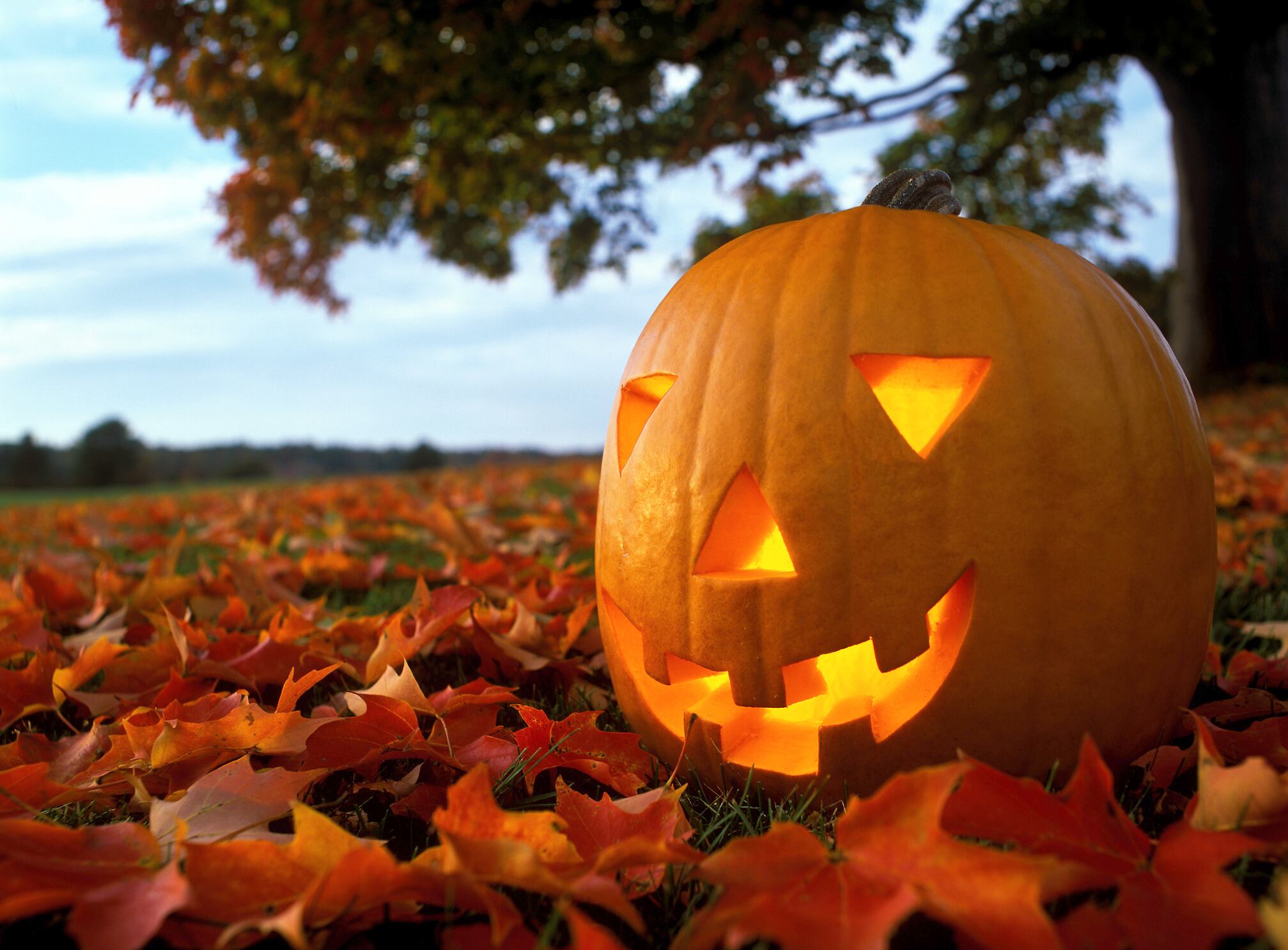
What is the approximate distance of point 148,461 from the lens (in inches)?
976

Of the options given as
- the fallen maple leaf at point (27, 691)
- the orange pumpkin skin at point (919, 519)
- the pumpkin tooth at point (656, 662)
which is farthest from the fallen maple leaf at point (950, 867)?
the fallen maple leaf at point (27, 691)

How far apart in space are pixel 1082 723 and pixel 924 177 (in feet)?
3.22

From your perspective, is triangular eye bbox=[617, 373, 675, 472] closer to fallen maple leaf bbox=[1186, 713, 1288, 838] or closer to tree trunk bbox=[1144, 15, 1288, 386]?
fallen maple leaf bbox=[1186, 713, 1288, 838]

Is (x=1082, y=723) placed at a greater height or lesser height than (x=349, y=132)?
lesser

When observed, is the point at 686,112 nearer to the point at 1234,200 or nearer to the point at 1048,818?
the point at 1234,200

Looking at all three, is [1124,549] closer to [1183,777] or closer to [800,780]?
[1183,777]

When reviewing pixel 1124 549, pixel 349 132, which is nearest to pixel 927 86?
pixel 349 132

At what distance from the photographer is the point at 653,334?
148cm

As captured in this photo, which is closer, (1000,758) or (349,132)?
(1000,758)

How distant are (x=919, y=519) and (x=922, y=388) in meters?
0.27

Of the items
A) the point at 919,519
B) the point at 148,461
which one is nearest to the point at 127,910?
the point at 919,519

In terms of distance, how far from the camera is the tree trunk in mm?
9945

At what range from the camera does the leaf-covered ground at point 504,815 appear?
2.68ft

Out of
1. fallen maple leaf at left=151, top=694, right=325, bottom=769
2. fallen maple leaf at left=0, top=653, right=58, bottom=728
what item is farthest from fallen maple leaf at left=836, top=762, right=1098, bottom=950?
fallen maple leaf at left=0, top=653, right=58, bottom=728
